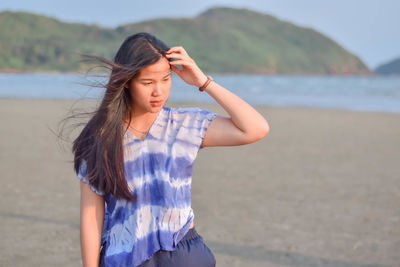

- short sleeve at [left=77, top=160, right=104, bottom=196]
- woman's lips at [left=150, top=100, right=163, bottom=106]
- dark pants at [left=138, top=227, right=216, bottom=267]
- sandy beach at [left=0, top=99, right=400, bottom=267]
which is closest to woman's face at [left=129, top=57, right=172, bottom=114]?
woman's lips at [left=150, top=100, right=163, bottom=106]

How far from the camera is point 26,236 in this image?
198 inches

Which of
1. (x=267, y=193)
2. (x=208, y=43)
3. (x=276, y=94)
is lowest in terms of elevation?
(x=208, y=43)

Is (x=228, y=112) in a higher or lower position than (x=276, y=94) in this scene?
higher

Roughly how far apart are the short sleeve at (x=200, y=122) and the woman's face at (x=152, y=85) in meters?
0.18

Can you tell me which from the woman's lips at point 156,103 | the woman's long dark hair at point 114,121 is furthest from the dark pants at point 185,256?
the woman's lips at point 156,103

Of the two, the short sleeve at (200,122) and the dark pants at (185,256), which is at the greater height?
the short sleeve at (200,122)

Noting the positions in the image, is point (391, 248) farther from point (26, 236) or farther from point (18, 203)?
point (18, 203)

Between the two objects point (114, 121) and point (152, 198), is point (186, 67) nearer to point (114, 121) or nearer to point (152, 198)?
point (114, 121)

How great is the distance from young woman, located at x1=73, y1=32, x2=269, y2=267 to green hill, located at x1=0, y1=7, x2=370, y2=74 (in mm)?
90817

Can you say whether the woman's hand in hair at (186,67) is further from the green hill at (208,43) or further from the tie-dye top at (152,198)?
the green hill at (208,43)

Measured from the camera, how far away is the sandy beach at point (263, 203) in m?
4.70

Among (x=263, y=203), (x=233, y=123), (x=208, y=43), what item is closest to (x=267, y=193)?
(x=263, y=203)

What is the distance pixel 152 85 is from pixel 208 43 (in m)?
154

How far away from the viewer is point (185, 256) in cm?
221
